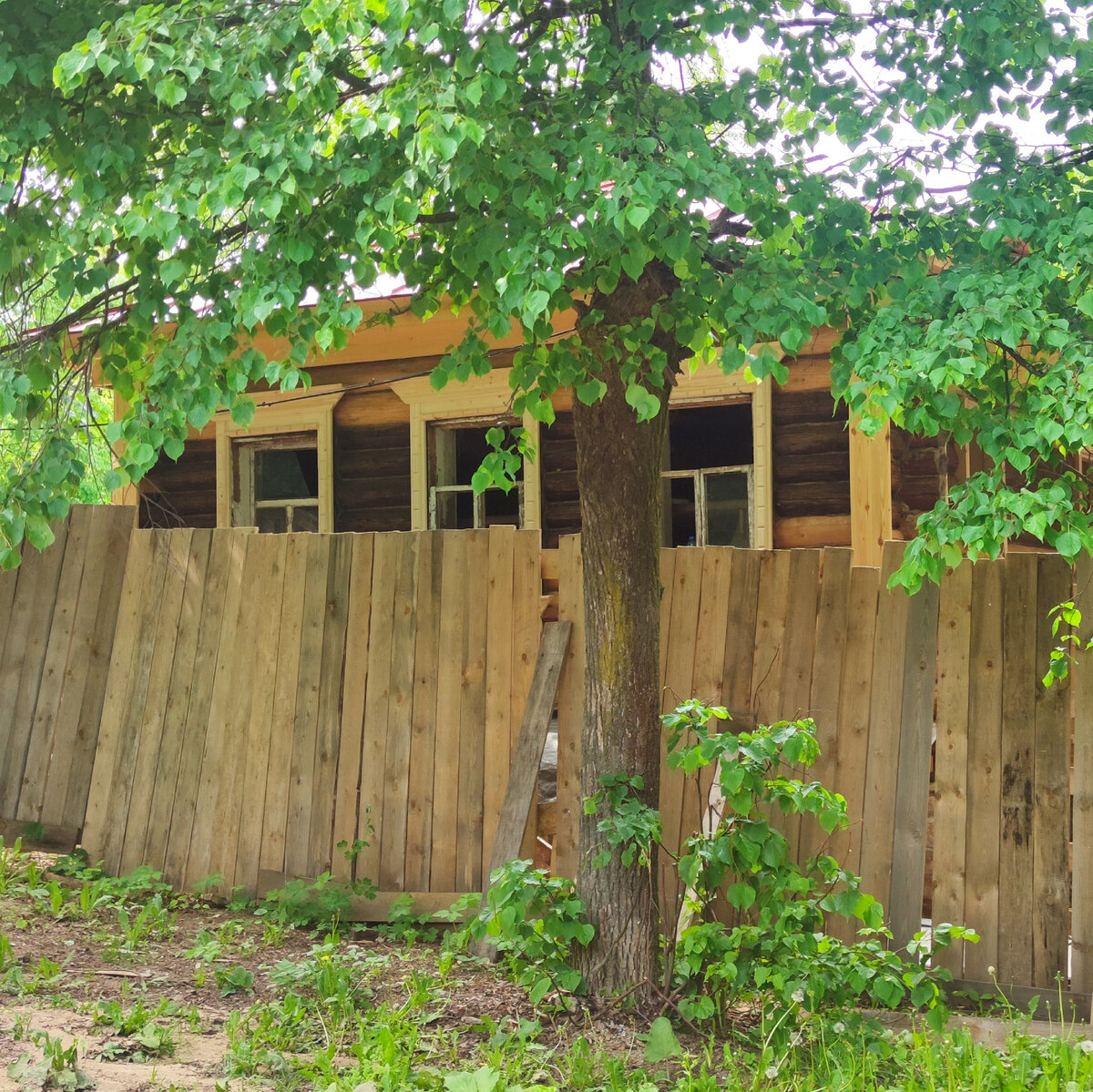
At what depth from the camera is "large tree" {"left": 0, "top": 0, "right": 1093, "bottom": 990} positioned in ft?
11.0

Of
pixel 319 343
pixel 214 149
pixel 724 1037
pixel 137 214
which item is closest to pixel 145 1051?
pixel 724 1037

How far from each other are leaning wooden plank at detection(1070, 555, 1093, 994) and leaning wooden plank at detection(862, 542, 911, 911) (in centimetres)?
67

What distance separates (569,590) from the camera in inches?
212

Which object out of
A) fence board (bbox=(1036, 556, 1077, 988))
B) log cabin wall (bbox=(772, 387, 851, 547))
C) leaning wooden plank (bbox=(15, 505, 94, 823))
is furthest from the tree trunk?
log cabin wall (bbox=(772, 387, 851, 547))

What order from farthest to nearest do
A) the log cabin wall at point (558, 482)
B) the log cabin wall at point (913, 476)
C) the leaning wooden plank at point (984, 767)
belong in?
the log cabin wall at point (558, 482)
the log cabin wall at point (913, 476)
the leaning wooden plank at point (984, 767)

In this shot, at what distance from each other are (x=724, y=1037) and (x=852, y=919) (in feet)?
3.11

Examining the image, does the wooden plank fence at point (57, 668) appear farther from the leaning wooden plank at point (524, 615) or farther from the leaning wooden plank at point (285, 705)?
the leaning wooden plank at point (524, 615)

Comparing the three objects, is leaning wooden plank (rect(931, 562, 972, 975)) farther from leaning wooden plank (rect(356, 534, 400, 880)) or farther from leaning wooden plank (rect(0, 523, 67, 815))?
leaning wooden plank (rect(0, 523, 67, 815))

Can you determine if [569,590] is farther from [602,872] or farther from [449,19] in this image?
[449,19]

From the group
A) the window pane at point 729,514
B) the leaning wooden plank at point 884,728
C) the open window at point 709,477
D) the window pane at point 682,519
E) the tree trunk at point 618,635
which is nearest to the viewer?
the tree trunk at point 618,635

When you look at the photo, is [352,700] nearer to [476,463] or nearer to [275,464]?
[275,464]

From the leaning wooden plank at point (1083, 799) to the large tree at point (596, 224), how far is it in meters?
0.78

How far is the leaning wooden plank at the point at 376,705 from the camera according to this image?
5.54m

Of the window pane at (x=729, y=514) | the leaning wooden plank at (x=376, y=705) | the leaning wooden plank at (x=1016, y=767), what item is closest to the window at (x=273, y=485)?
the window pane at (x=729, y=514)
